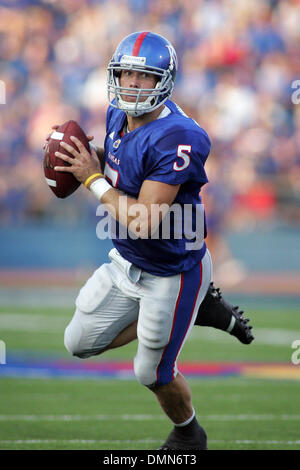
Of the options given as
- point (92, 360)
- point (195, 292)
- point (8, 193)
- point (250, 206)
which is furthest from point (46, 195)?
point (195, 292)

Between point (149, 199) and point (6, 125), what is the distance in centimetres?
856

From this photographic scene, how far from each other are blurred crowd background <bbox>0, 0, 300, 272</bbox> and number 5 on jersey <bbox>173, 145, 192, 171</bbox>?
7.64 meters

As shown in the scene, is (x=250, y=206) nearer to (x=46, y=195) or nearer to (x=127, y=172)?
(x=46, y=195)

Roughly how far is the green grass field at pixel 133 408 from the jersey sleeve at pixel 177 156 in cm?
134

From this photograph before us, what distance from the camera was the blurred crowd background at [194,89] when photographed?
37.5 ft

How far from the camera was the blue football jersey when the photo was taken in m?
3.51

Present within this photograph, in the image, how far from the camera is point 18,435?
4168mm
